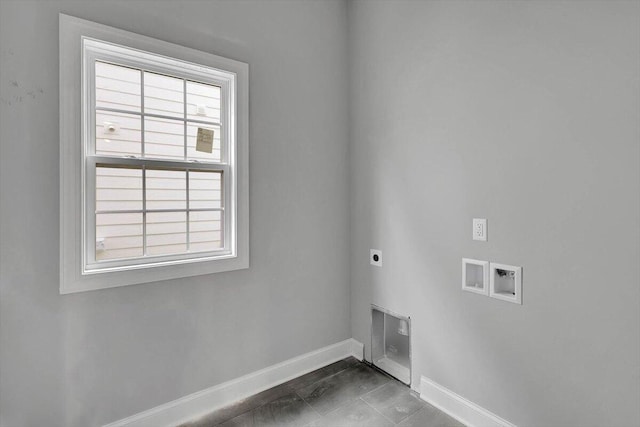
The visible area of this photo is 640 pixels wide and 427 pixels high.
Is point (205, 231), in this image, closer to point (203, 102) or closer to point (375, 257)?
point (203, 102)

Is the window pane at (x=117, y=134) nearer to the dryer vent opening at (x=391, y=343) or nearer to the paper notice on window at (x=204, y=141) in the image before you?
the paper notice on window at (x=204, y=141)

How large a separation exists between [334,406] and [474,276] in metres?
1.17

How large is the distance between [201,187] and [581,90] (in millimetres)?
2025

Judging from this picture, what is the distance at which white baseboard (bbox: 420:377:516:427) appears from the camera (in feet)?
5.67

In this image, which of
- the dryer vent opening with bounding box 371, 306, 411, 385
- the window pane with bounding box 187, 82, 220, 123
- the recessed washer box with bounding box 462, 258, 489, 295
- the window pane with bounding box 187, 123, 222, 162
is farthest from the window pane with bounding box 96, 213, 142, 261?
the recessed washer box with bounding box 462, 258, 489, 295

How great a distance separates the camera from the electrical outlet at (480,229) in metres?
1.74

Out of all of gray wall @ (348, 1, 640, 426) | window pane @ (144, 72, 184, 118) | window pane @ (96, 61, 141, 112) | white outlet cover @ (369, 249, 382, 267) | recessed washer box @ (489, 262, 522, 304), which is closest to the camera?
gray wall @ (348, 1, 640, 426)

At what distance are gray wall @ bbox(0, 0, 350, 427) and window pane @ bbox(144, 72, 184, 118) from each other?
0.25m

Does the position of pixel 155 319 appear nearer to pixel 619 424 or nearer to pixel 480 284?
pixel 480 284

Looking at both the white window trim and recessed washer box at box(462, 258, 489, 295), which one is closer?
the white window trim

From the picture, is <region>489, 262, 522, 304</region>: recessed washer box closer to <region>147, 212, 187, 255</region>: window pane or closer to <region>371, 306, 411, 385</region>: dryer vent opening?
<region>371, 306, 411, 385</region>: dryer vent opening

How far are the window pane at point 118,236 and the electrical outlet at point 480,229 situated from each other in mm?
1881

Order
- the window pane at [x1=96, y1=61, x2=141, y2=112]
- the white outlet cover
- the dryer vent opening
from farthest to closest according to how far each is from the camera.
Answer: the white outlet cover < the dryer vent opening < the window pane at [x1=96, y1=61, x2=141, y2=112]

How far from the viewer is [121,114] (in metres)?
1.77
